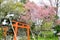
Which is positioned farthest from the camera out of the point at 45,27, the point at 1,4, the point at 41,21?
the point at 41,21

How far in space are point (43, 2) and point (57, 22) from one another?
2.88m

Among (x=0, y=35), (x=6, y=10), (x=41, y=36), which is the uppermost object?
(x=6, y=10)

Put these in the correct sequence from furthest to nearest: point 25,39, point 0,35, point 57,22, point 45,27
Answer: point 57,22
point 45,27
point 25,39
point 0,35

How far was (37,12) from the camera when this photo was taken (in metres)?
18.6

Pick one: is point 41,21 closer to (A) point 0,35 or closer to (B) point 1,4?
(B) point 1,4

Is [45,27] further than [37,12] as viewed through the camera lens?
No

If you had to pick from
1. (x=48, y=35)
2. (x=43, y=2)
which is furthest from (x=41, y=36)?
(x=43, y=2)

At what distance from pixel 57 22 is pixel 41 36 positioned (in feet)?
8.14

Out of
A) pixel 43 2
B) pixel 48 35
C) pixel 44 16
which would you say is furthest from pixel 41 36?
pixel 43 2

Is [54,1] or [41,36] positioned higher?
[54,1]

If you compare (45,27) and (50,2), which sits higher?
(50,2)

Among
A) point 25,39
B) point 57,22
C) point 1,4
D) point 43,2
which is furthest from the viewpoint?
point 43,2

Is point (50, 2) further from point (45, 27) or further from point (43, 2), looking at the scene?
point (45, 27)

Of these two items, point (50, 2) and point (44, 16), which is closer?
point (44, 16)
